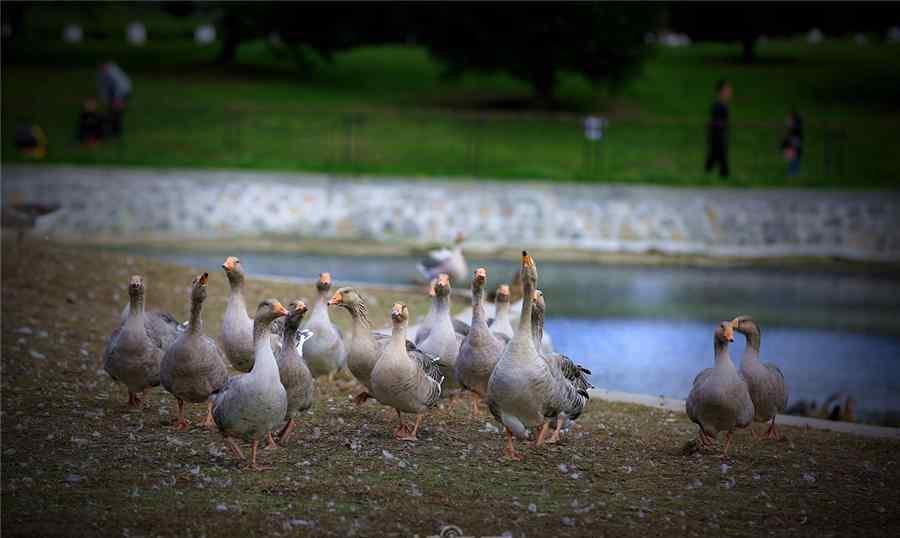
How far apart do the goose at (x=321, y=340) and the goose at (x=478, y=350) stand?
1486mm

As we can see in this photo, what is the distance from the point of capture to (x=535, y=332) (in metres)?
10.6

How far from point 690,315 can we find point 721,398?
937 centimetres

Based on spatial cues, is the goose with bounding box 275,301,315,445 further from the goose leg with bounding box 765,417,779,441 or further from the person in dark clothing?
the person in dark clothing

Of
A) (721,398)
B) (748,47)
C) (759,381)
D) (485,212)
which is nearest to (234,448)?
(721,398)

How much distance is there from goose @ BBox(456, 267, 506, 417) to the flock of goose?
12mm

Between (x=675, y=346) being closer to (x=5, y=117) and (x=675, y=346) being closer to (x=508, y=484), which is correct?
(x=508, y=484)

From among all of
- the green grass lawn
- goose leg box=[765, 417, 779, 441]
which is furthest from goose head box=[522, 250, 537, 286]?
the green grass lawn

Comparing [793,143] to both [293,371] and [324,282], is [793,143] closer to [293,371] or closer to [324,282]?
[324,282]

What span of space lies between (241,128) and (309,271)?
1292cm

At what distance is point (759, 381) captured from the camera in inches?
402

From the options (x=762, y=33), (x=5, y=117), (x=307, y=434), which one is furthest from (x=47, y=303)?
(x=762, y=33)

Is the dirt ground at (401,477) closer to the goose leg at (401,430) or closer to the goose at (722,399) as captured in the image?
the goose leg at (401,430)

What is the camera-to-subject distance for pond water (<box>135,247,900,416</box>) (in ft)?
49.1

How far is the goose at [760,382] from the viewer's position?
33.6ft
